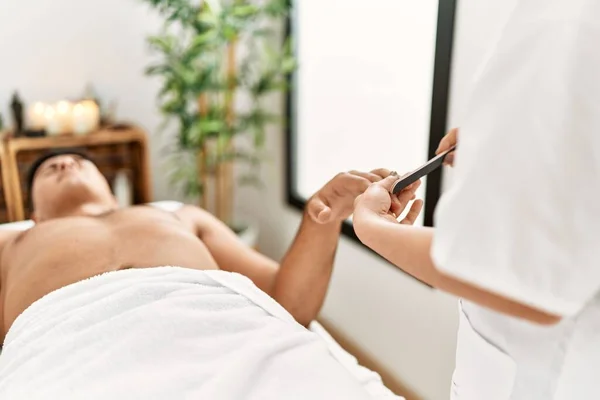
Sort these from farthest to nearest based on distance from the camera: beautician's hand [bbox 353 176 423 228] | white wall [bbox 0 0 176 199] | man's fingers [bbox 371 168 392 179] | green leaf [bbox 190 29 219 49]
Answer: white wall [bbox 0 0 176 199] < green leaf [bbox 190 29 219 49] < man's fingers [bbox 371 168 392 179] < beautician's hand [bbox 353 176 423 228]

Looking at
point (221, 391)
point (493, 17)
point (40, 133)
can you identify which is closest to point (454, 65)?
point (493, 17)

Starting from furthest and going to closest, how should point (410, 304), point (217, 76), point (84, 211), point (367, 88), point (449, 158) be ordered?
1. point (217, 76)
2. point (367, 88)
3. point (410, 304)
4. point (84, 211)
5. point (449, 158)

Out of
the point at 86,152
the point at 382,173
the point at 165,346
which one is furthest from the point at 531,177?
the point at 86,152

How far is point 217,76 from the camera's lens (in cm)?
245

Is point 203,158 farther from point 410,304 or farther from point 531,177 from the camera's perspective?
point 531,177

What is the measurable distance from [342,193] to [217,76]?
135cm

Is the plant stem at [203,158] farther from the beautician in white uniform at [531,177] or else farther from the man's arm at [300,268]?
the beautician in white uniform at [531,177]

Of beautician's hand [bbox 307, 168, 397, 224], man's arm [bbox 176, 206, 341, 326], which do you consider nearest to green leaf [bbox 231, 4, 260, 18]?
man's arm [bbox 176, 206, 341, 326]

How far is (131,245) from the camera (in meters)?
1.46

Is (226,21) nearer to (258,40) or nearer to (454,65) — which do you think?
(258,40)

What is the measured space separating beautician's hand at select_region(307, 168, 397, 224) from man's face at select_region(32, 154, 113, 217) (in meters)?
0.85

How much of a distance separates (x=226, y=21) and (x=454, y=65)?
1002 millimetres

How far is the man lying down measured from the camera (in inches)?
39.9

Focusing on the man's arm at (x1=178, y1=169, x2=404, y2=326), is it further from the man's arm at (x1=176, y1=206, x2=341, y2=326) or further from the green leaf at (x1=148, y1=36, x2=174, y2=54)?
the green leaf at (x1=148, y1=36, x2=174, y2=54)
